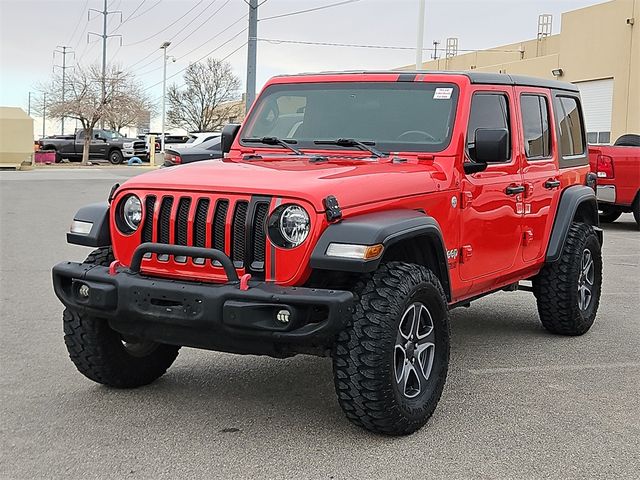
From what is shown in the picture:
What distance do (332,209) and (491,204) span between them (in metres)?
1.81

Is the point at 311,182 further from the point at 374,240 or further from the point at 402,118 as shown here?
the point at 402,118

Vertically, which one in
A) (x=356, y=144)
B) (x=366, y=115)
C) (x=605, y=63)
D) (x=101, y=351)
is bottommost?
(x=101, y=351)

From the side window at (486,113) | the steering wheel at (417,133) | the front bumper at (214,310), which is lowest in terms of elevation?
the front bumper at (214,310)

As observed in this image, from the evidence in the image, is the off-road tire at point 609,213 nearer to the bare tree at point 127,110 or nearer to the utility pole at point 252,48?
the utility pole at point 252,48

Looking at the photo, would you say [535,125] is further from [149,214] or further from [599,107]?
[599,107]

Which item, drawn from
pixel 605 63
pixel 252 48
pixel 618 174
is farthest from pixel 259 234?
pixel 605 63

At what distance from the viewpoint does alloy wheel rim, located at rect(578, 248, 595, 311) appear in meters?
7.37

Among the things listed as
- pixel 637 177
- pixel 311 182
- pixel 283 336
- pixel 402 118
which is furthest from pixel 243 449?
pixel 637 177

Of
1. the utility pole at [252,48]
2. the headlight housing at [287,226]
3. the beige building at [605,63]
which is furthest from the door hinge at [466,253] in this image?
the beige building at [605,63]

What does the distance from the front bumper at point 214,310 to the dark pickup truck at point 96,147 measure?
4298 cm

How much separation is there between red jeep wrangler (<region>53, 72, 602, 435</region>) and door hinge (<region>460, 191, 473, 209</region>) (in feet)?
0.05

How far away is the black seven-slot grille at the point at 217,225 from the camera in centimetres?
A: 459

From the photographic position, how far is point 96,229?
5.16m

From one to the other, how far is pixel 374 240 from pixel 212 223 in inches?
34.1
